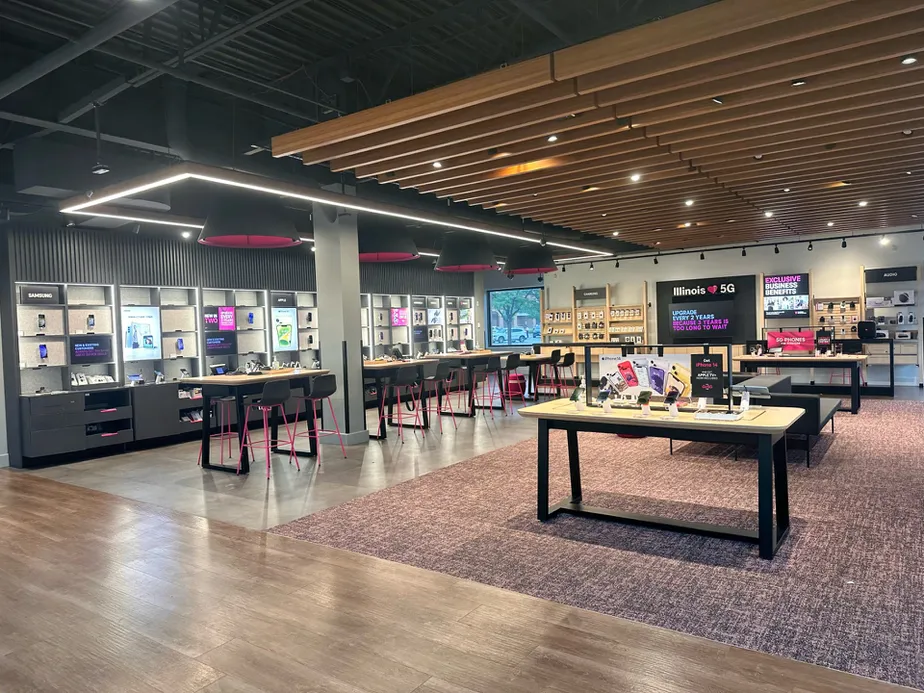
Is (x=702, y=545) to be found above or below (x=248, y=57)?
below

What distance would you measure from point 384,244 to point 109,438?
16.1 feet

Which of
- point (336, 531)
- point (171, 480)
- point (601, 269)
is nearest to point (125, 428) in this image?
point (171, 480)

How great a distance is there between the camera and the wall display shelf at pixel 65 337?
8.54m

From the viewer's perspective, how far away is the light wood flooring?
2787 mm

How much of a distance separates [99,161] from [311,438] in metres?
4.06

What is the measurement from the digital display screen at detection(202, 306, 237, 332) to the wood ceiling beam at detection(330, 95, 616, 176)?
5643mm

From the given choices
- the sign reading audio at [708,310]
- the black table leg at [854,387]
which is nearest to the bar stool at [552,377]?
the sign reading audio at [708,310]

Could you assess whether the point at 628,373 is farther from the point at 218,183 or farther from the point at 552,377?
the point at 552,377

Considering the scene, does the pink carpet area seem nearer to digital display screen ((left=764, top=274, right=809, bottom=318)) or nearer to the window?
digital display screen ((left=764, top=274, right=809, bottom=318))

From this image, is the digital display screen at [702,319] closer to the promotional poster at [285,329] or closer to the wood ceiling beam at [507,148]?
the promotional poster at [285,329]

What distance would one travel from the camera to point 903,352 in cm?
1288

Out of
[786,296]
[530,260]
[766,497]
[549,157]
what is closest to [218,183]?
[549,157]

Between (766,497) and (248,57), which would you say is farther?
(248,57)

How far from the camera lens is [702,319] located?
599 inches
